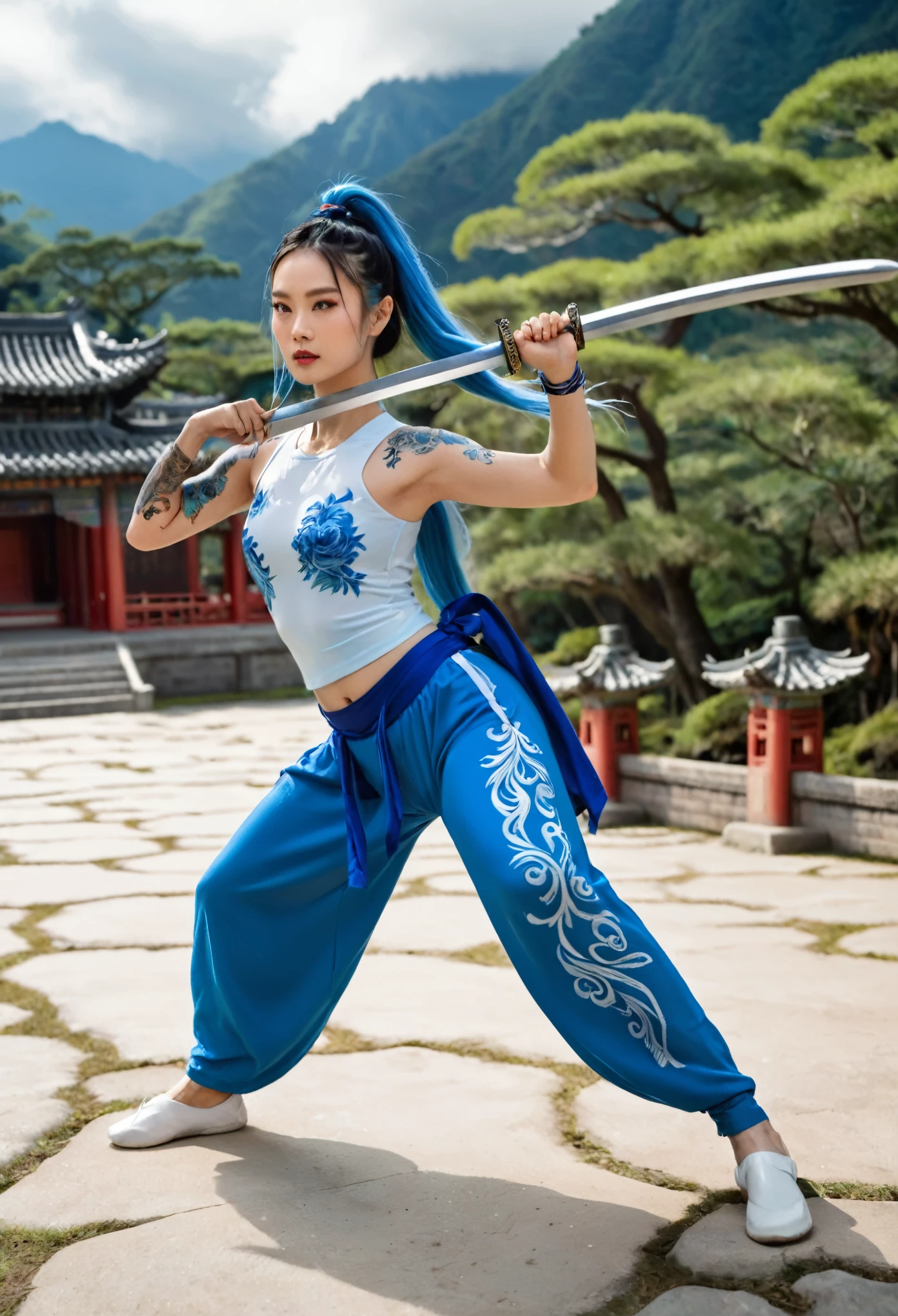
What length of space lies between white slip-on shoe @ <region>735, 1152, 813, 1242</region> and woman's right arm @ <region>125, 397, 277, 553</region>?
146cm

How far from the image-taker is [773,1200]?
6.00ft

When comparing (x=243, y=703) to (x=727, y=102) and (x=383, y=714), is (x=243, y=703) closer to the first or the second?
(x=383, y=714)

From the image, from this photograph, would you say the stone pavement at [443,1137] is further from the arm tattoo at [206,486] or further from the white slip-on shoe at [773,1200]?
the arm tattoo at [206,486]

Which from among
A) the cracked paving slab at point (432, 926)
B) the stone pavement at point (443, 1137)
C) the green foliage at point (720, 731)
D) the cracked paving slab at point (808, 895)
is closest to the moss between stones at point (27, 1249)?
the stone pavement at point (443, 1137)

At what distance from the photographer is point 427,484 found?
6.95ft

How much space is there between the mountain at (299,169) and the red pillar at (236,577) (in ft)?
136

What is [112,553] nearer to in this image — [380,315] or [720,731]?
[720,731]

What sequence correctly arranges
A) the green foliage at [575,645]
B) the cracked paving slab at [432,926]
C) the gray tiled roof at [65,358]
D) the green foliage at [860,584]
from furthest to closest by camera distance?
1. the gray tiled roof at [65,358]
2. the green foliage at [575,645]
3. the green foliage at [860,584]
4. the cracked paving slab at [432,926]

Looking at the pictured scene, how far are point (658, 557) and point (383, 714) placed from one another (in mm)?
6171

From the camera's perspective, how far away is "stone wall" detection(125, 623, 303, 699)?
15773 mm

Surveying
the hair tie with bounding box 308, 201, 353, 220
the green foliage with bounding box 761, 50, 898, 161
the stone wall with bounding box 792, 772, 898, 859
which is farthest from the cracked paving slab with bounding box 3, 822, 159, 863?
the green foliage with bounding box 761, 50, 898, 161

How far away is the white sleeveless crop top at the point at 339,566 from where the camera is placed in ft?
6.88

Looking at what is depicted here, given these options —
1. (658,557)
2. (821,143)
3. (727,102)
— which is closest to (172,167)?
(727,102)

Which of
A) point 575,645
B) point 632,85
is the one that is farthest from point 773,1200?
point 632,85
